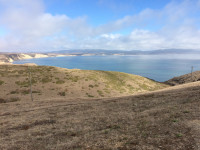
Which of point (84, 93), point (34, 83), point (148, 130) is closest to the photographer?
point (148, 130)

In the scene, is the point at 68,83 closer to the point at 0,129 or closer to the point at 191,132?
the point at 0,129

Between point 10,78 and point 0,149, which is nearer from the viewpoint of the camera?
point 0,149

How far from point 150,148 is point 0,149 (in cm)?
906

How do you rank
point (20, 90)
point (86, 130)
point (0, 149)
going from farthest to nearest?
1. point (20, 90)
2. point (86, 130)
3. point (0, 149)

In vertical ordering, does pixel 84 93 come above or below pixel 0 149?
below

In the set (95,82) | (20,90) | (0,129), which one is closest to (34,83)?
(20,90)

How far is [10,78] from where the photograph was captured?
4319 cm

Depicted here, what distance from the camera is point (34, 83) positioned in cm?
4166

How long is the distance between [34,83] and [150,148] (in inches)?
1666

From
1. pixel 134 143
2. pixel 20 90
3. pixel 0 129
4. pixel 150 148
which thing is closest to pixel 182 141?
pixel 150 148

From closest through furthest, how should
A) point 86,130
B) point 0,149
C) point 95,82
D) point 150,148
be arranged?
1. point 150,148
2. point 0,149
3. point 86,130
4. point 95,82

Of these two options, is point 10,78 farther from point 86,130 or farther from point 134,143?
point 134,143

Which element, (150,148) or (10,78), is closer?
(150,148)

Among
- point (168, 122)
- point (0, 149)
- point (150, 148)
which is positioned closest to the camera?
point (150, 148)
